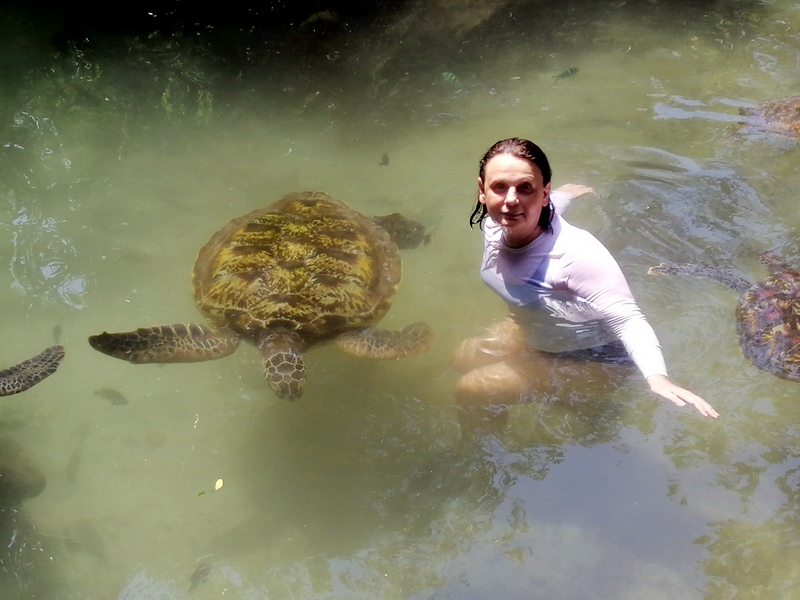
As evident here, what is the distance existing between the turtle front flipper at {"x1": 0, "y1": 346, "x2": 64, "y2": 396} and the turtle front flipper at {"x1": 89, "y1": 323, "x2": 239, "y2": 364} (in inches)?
18.0

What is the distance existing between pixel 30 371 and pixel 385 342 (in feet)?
6.79

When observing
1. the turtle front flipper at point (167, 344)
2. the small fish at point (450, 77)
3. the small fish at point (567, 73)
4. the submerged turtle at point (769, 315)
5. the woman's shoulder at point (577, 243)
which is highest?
the woman's shoulder at point (577, 243)

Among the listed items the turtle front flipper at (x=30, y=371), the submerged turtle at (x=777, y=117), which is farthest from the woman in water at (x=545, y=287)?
the submerged turtle at (x=777, y=117)

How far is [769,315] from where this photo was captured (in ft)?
11.3

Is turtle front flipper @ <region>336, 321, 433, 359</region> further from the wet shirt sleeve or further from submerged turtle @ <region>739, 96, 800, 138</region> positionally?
submerged turtle @ <region>739, 96, 800, 138</region>

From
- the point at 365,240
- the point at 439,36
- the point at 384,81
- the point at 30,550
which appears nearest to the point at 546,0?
the point at 439,36

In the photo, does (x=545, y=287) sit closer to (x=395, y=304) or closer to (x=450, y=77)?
(x=395, y=304)

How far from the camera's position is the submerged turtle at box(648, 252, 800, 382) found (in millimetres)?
3312

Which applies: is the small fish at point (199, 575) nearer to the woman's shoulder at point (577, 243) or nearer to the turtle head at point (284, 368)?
the turtle head at point (284, 368)

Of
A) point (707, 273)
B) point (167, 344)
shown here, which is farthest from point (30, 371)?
point (707, 273)

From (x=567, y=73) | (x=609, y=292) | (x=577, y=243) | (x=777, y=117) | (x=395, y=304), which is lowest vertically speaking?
(x=395, y=304)

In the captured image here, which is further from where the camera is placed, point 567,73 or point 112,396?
point 567,73

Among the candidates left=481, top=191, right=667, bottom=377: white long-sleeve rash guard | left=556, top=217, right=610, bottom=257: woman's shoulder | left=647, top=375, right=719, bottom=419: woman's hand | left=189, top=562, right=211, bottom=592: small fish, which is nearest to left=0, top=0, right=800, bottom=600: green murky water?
left=189, top=562, right=211, bottom=592: small fish

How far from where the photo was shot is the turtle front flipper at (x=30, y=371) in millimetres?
3502
